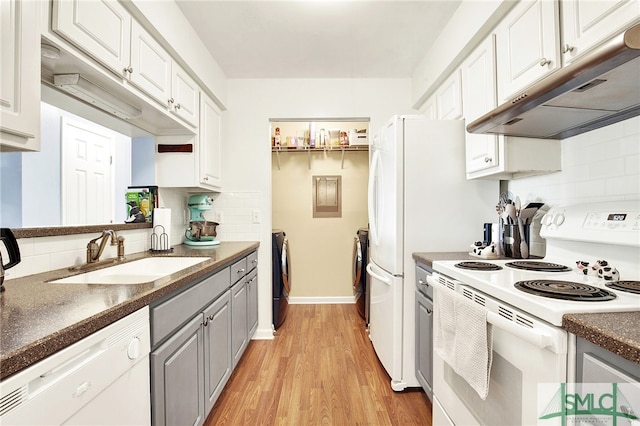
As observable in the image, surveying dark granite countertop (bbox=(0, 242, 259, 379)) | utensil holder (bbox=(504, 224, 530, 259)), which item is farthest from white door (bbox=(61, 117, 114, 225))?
utensil holder (bbox=(504, 224, 530, 259))

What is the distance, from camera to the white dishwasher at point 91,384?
0.55 m

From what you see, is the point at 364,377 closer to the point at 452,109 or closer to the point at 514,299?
the point at 514,299

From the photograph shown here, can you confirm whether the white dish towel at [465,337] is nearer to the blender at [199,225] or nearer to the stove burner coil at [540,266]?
the stove burner coil at [540,266]

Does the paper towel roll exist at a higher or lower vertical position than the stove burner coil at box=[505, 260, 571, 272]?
higher

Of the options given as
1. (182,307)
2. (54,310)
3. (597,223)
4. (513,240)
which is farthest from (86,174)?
(597,223)

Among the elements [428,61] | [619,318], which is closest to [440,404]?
[619,318]

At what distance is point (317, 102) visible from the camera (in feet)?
9.20

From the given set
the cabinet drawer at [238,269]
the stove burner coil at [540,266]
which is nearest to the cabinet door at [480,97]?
the stove burner coil at [540,266]

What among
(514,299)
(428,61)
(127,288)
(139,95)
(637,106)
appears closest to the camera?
(514,299)

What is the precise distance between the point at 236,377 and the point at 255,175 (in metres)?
1.70

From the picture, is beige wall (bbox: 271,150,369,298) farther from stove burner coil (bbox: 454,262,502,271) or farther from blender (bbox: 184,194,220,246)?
stove burner coil (bbox: 454,262,502,271)

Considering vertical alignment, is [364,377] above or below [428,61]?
below

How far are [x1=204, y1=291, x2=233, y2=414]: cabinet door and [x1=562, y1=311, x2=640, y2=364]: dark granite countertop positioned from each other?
1.44m

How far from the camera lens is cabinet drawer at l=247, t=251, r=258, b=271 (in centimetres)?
240
